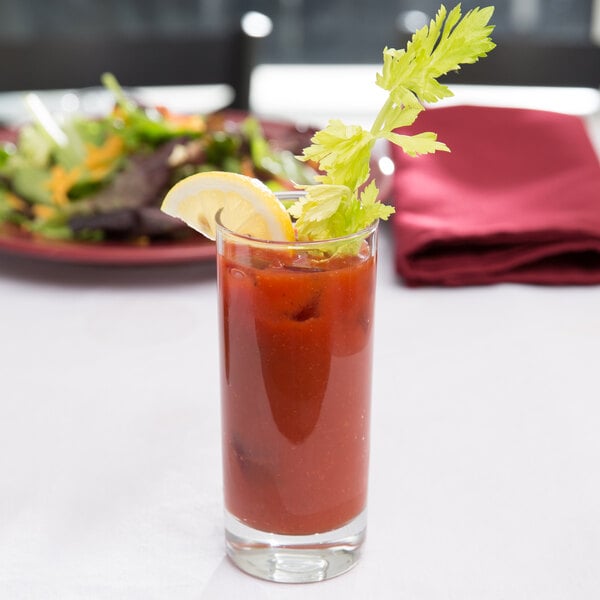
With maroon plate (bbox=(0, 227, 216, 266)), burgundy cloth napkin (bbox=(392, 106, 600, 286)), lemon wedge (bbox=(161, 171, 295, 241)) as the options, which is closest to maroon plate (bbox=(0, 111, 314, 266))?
maroon plate (bbox=(0, 227, 216, 266))

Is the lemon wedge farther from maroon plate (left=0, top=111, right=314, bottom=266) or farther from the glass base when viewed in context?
maroon plate (left=0, top=111, right=314, bottom=266)

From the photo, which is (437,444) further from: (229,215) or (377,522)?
(229,215)

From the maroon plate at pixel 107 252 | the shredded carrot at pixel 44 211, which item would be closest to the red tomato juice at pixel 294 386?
the maroon plate at pixel 107 252

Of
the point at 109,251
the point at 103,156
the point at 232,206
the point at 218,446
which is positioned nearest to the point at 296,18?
the point at 103,156

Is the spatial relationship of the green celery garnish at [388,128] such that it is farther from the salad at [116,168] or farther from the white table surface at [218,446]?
the salad at [116,168]

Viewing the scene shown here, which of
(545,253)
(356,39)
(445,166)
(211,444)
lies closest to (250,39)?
(445,166)

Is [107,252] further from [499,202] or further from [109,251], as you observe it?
[499,202]
